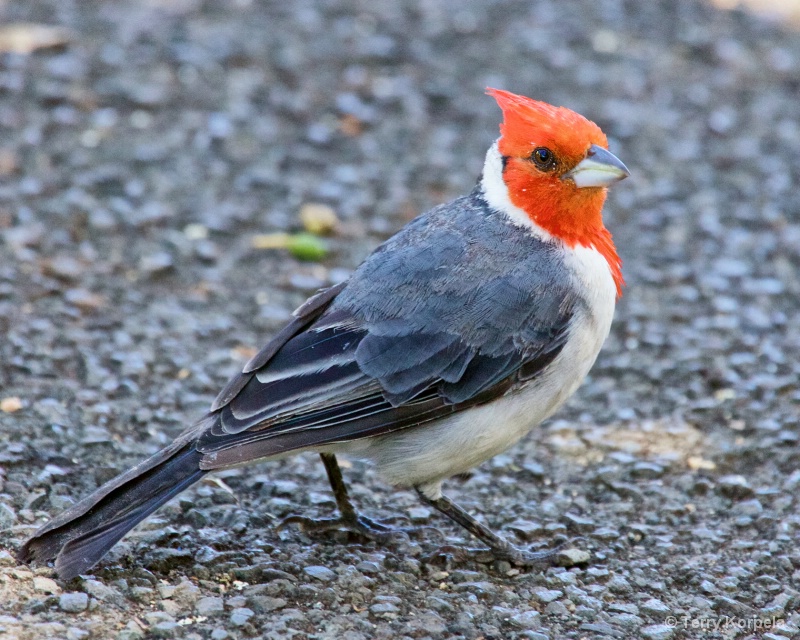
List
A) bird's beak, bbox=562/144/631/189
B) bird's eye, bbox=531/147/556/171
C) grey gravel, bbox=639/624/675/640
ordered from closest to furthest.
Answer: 1. grey gravel, bbox=639/624/675/640
2. bird's beak, bbox=562/144/631/189
3. bird's eye, bbox=531/147/556/171

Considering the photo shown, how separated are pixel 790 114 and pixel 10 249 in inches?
209

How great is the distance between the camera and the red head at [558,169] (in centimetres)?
429

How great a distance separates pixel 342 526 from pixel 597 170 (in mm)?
1765

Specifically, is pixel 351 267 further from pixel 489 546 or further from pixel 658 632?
pixel 658 632

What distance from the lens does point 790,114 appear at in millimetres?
7582

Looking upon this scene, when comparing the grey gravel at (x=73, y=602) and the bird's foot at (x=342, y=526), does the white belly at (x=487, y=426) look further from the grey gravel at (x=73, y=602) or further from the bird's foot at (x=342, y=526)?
the grey gravel at (x=73, y=602)

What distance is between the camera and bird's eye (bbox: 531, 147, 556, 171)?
433cm

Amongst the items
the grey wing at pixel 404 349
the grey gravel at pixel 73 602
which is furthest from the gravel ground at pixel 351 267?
the grey wing at pixel 404 349

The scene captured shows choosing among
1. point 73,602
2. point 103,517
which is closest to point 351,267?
point 103,517

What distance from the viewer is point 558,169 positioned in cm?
432

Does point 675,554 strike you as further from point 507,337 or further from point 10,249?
point 10,249

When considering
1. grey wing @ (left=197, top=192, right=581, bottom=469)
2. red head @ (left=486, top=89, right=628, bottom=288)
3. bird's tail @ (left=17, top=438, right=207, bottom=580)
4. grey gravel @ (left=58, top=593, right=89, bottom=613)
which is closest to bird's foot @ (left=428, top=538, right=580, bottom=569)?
grey wing @ (left=197, top=192, right=581, bottom=469)

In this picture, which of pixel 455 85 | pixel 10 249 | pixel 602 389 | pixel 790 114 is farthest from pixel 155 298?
pixel 790 114

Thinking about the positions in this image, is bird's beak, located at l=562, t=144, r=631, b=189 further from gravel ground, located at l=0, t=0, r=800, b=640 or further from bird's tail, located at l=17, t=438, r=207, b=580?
bird's tail, located at l=17, t=438, r=207, b=580
